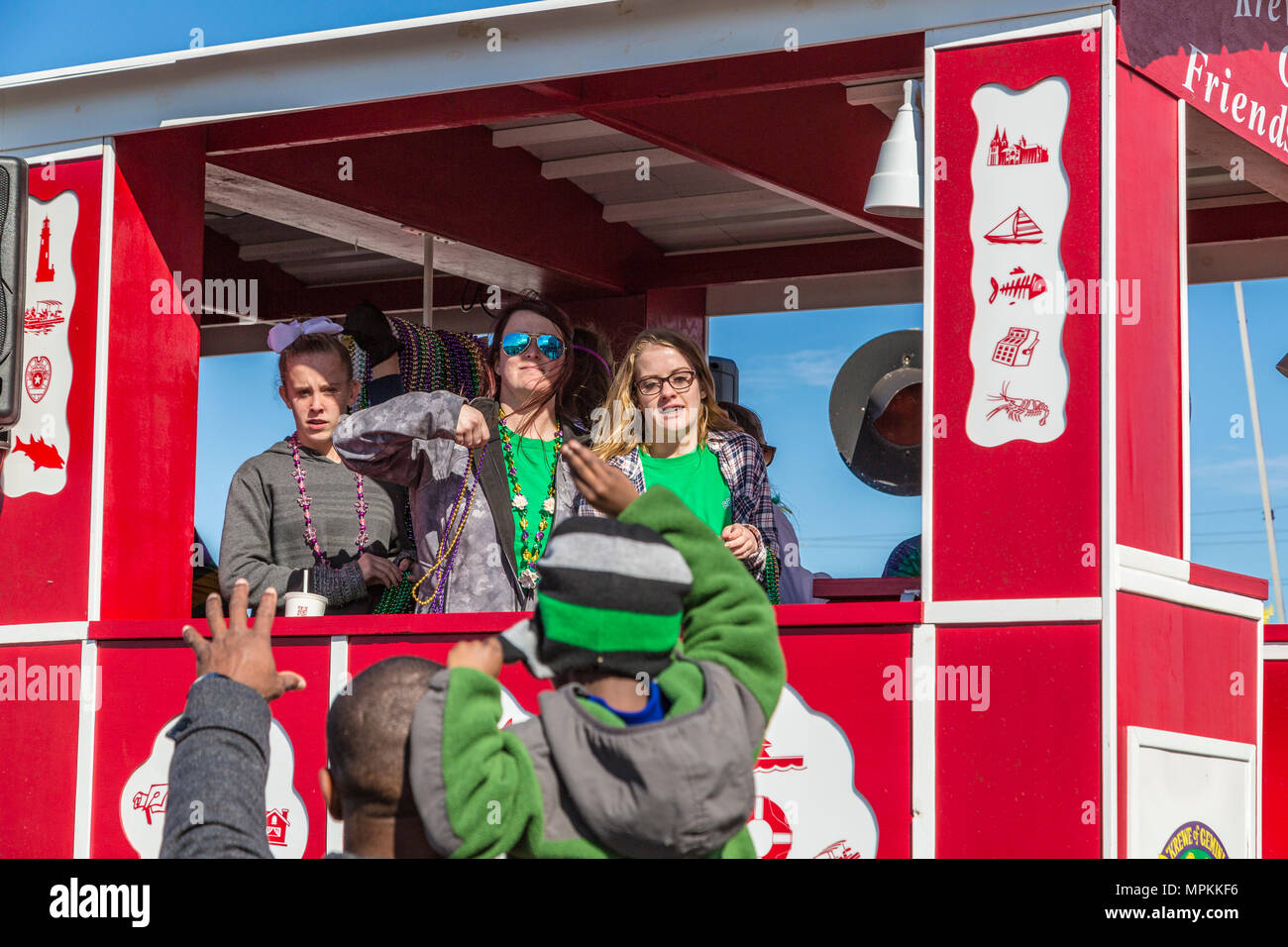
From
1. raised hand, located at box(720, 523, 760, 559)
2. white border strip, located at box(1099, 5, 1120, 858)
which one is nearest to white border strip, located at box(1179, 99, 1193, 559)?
white border strip, located at box(1099, 5, 1120, 858)

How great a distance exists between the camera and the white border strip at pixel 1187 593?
182 inches

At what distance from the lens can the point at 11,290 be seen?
203 inches

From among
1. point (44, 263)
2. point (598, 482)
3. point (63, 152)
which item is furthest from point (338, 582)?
point (598, 482)

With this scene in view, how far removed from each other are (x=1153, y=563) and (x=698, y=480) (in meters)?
1.37

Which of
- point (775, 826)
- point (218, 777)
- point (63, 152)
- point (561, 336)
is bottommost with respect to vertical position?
point (775, 826)

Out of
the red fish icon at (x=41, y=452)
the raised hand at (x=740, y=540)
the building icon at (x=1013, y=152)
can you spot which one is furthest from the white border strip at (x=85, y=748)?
the building icon at (x=1013, y=152)

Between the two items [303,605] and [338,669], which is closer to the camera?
[338,669]

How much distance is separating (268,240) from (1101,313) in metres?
5.69

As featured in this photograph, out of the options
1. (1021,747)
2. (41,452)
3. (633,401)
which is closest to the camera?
(1021,747)

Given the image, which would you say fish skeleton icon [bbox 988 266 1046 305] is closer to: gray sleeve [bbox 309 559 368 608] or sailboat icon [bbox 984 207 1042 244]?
sailboat icon [bbox 984 207 1042 244]

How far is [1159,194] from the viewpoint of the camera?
5.01 metres

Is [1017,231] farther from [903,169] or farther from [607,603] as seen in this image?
[607,603]

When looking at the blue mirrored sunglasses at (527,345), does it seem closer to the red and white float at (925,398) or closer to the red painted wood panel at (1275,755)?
the red and white float at (925,398)
